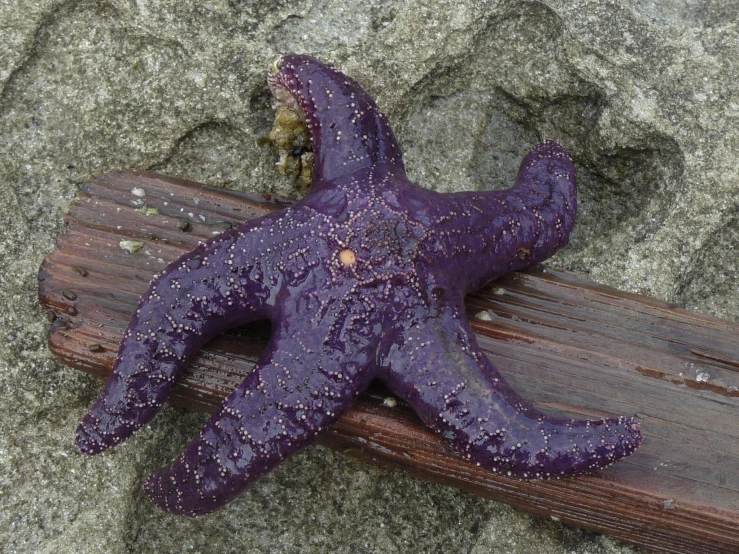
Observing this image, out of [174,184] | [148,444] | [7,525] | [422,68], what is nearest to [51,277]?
[174,184]

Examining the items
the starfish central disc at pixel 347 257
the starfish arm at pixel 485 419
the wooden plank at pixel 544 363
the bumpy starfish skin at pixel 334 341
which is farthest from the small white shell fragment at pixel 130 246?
the starfish arm at pixel 485 419

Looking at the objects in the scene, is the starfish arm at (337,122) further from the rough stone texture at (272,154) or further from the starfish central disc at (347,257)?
the rough stone texture at (272,154)

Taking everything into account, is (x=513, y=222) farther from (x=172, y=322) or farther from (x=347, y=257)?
(x=172, y=322)

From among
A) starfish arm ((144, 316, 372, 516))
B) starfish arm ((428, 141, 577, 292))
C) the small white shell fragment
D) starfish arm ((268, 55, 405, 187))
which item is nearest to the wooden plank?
the small white shell fragment

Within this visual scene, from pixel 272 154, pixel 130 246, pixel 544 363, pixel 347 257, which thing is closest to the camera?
pixel 347 257

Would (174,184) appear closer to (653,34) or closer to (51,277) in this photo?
(51,277)

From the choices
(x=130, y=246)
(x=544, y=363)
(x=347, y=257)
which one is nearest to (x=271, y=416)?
(x=347, y=257)
